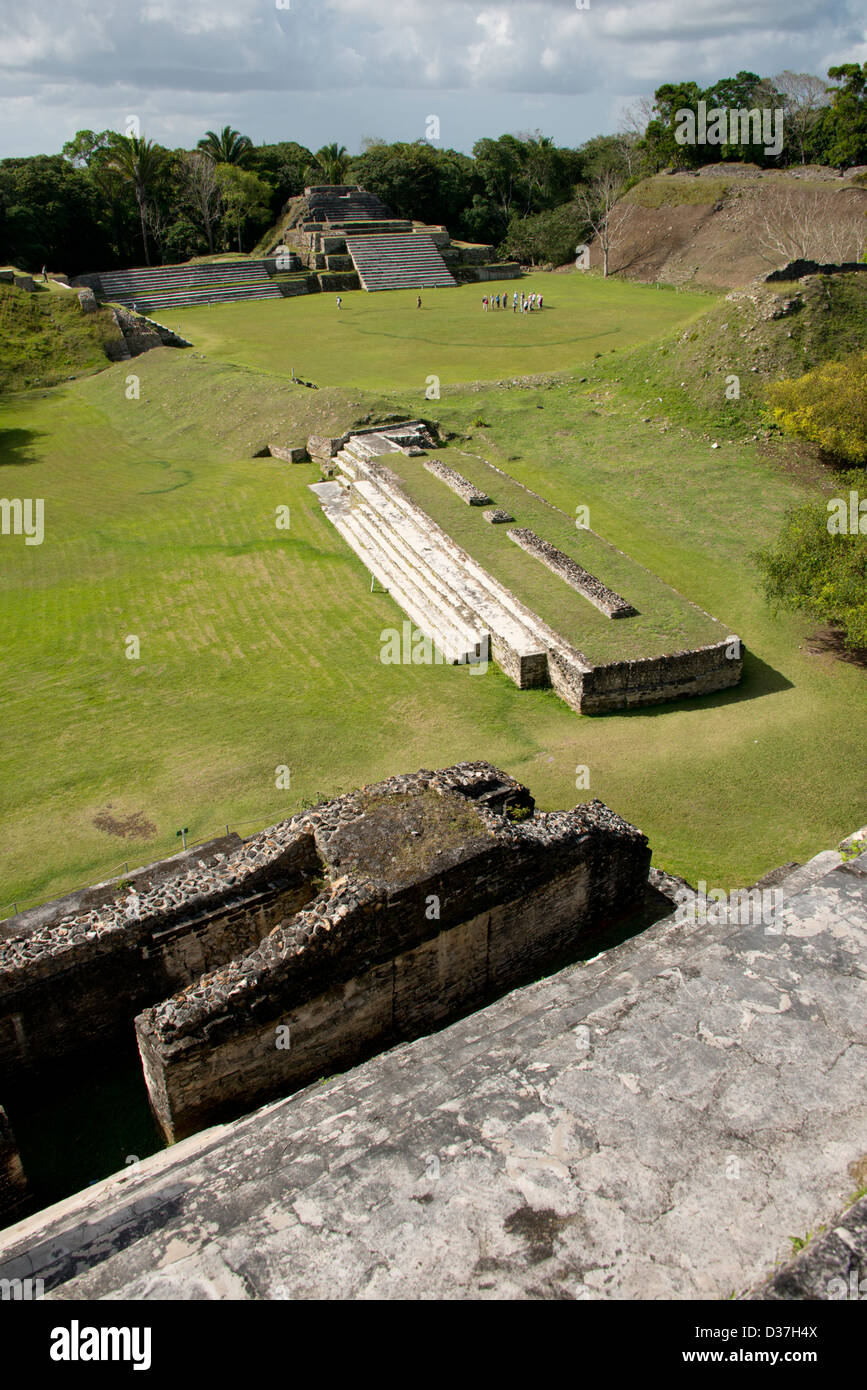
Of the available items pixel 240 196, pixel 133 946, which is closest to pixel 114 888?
pixel 133 946

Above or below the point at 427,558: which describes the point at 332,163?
above

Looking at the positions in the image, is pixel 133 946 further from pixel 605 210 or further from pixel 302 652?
pixel 605 210

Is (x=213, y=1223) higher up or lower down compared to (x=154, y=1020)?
lower down

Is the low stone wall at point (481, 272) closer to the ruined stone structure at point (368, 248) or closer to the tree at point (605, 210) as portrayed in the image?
the ruined stone structure at point (368, 248)

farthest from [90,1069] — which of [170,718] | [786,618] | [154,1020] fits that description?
[786,618]

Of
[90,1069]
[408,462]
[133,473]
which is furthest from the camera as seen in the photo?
[133,473]

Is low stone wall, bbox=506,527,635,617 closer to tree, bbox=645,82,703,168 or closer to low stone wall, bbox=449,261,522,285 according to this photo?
low stone wall, bbox=449,261,522,285

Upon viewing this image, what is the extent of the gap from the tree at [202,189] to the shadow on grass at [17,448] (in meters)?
29.6

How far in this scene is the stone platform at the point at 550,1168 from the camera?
5039 mm

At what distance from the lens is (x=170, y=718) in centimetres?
1309

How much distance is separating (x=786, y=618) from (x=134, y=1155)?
13.0 metres

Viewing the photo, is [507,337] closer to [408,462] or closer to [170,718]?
[408,462]

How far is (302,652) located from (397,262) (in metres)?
37.8

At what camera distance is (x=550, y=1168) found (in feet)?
18.5
